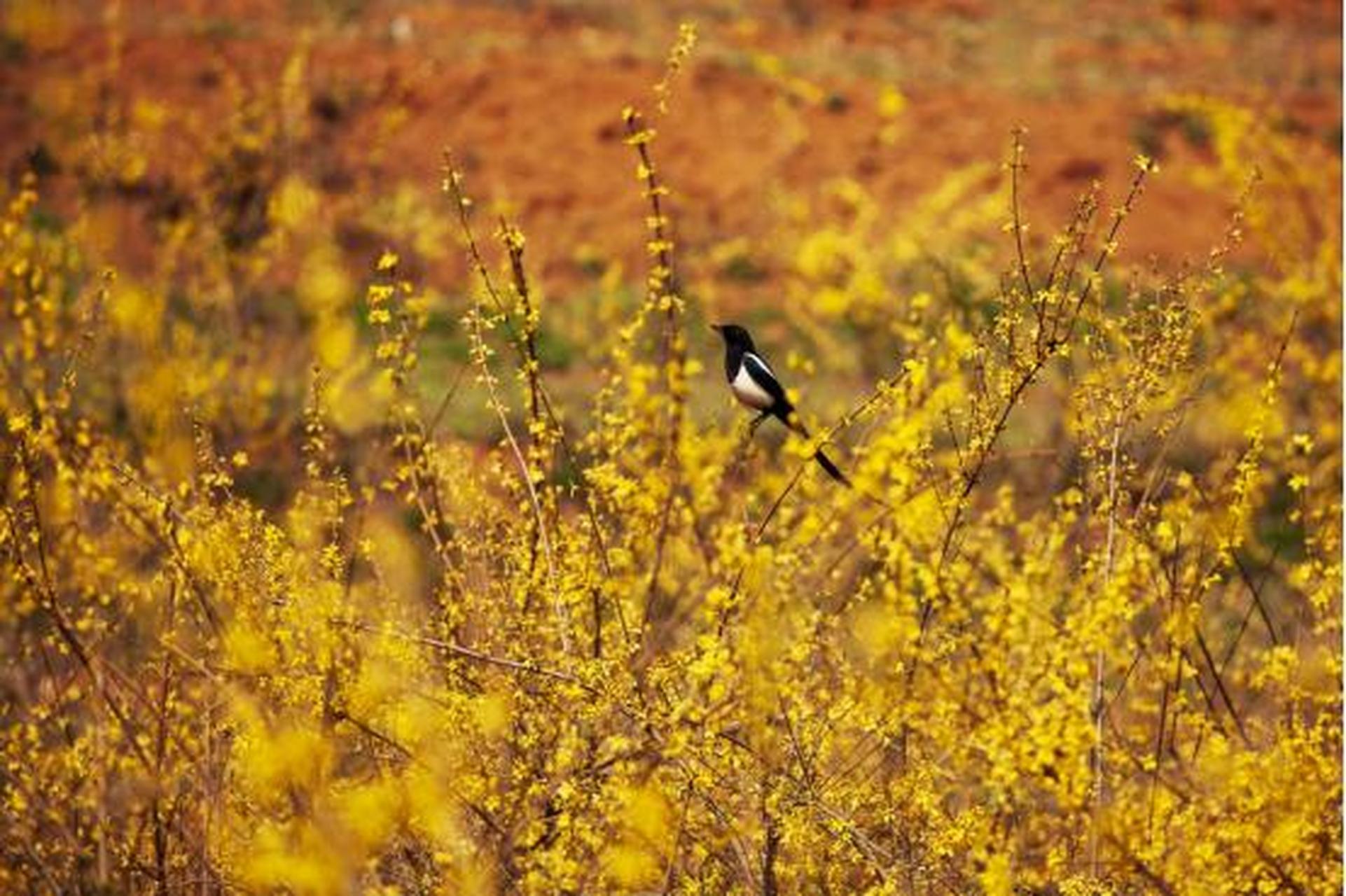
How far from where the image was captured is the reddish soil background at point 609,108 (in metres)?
20.2

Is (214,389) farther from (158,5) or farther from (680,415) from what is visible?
(158,5)

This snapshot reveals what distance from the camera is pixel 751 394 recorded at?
433cm

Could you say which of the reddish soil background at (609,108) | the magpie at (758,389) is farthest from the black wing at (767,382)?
the reddish soil background at (609,108)

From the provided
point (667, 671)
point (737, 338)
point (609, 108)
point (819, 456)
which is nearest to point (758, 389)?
point (737, 338)

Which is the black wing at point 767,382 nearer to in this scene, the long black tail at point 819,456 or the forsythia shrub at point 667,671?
the long black tail at point 819,456

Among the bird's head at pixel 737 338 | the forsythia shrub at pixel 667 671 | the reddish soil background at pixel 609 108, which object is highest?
the reddish soil background at pixel 609 108

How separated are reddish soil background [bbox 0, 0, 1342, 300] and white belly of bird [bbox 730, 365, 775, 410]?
549 inches

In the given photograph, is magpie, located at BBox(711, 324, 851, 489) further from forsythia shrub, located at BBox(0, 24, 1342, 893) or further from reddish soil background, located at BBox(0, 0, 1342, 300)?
reddish soil background, located at BBox(0, 0, 1342, 300)

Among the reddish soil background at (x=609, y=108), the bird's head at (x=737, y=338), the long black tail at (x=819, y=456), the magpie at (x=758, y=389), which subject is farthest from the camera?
the reddish soil background at (x=609, y=108)

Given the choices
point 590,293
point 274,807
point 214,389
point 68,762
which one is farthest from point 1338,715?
point 590,293

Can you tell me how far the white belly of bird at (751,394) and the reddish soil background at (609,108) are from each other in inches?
549

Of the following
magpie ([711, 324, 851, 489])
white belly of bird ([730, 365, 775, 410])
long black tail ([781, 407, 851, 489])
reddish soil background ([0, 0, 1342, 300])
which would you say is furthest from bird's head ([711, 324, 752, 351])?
reddish soil background ([0, 0, 1342, 300])

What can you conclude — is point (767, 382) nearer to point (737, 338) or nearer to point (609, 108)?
point (737, 338)

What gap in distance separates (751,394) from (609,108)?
59.8 ft
